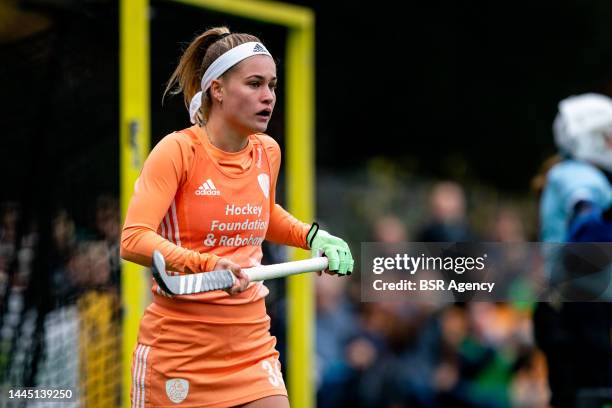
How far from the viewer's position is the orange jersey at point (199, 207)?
3.80 meters

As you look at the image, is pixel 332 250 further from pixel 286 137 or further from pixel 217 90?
pixel 286 137

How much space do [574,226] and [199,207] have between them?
2552 millimetres

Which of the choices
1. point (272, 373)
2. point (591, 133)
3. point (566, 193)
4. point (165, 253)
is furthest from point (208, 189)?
point (591, 133)

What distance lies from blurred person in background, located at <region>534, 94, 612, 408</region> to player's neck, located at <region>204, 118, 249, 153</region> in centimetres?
241

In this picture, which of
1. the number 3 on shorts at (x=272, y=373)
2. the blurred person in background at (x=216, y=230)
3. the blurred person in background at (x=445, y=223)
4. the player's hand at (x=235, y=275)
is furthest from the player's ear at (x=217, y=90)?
the blurred person in background at (x=445, y=223)

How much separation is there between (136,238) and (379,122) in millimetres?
11625

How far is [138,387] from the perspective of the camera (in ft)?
13.4

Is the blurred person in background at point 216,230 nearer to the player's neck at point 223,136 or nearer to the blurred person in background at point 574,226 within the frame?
the player's neck at point 223,136

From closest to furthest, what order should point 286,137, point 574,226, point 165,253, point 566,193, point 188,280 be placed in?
1. point 188,280
2. point 165,253
3. point 574,226
4. point 566,193
5. point 286,137

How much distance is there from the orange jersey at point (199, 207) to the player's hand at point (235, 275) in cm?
5

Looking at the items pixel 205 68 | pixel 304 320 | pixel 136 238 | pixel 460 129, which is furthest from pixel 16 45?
pixel 460 129

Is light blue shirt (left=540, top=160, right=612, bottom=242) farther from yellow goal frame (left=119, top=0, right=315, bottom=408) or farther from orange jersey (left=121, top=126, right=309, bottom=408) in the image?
orange jersey (left=121, top=126, right=309, bottom=408)

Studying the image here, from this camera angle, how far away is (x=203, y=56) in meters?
4.21

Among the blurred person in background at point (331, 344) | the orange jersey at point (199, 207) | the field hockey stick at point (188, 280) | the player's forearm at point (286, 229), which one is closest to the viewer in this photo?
the field hockey stick at point (188, 280)
